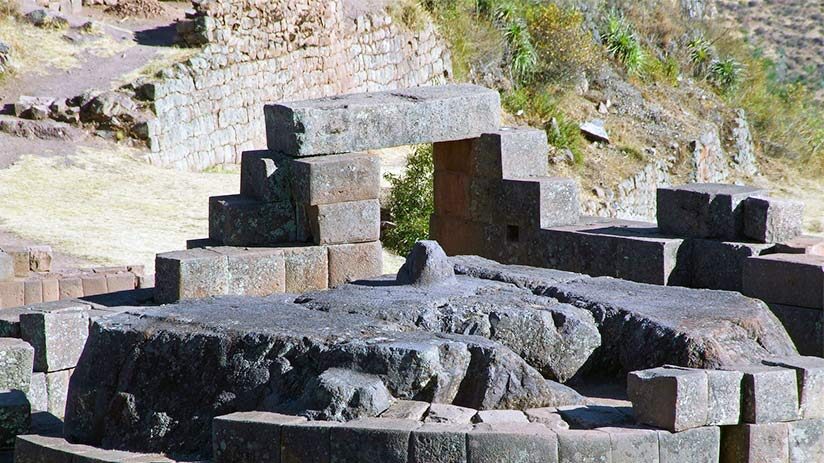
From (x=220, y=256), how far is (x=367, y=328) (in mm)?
2522

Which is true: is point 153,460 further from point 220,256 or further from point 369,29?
point 369,29

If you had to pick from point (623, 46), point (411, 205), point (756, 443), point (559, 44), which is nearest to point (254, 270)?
point (756, 443)

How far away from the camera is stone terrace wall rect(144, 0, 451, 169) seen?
20047 mm

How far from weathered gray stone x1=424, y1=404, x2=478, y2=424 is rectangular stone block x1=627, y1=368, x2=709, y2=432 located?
2.78 ft

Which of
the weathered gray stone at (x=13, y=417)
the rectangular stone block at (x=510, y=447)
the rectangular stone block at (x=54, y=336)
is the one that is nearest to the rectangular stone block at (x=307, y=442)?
the rectangular stone block at (x=510, y=447)

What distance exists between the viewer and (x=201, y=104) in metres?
20.4

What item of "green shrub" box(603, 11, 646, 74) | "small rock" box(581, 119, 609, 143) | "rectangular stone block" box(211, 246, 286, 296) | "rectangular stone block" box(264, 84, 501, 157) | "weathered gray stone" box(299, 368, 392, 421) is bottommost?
"weathered gray stone" box(299, 368, 392, 421)

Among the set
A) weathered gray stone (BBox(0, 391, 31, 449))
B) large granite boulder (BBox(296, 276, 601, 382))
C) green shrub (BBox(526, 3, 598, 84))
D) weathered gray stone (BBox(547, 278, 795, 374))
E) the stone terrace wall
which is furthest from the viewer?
green shrub (BBox(526, 3, 598, 84))

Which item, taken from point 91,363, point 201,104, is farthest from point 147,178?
point 91,363

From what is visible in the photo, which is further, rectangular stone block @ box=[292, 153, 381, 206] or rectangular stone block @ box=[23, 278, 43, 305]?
rectangular stone block @ box=[23, 278, 43, 305]

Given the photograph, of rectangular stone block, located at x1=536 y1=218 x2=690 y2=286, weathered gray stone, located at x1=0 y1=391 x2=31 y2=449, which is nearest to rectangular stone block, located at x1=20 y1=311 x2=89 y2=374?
weathered gray stone, located at x1=0 y1=391 x2=31 y2=449

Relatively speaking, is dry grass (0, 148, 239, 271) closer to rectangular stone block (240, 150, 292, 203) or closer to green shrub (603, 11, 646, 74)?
rectangular stone block (240, 150, 292, 203)

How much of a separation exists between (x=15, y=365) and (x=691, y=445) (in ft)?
14.6

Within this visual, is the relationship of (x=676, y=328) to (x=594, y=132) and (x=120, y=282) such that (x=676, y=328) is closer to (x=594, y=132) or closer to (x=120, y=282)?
(x=120, y=282)
